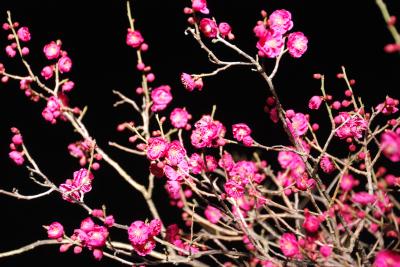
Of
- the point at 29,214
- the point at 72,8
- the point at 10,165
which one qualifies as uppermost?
the point at 72,8

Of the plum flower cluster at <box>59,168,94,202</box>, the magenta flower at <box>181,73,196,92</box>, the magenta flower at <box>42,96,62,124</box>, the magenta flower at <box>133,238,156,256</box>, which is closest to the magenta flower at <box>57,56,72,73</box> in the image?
the magenta flower at <box>42,96,62,124</box>

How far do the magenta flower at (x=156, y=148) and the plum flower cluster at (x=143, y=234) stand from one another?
0.32 meters

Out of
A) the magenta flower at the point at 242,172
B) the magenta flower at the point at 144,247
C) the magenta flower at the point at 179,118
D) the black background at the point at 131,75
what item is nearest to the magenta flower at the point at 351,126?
the magenta flower at the point at 242,172

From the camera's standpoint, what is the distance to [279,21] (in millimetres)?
1384

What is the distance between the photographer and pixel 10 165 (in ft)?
8.52

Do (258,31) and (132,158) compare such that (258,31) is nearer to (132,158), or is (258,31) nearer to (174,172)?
(174,172)

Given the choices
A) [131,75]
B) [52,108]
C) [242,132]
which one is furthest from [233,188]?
[131,75]

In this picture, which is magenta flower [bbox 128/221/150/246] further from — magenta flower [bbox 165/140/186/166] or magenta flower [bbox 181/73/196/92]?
magenta flower [bbox 181/73/196/92]

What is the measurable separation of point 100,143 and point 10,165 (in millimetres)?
617

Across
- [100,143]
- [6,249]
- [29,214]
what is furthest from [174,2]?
[6,249]

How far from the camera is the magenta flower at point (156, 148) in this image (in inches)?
55.6

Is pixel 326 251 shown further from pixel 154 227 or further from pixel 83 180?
pixel 83 180

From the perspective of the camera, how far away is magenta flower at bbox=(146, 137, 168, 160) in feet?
4.64

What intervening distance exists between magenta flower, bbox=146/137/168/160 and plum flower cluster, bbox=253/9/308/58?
475mm
